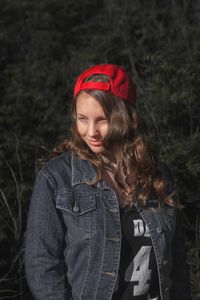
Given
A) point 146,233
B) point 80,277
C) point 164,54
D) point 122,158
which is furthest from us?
point 164,54

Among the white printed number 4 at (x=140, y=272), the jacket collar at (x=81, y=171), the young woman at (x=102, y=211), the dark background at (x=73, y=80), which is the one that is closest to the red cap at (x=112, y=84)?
the young woman at (x=102, y=211)

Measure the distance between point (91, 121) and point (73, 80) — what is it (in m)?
4.35

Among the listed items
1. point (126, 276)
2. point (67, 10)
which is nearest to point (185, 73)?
point (67, 10)

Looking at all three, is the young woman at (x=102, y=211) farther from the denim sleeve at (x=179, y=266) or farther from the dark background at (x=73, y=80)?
the dark background at (x=73, y=80)

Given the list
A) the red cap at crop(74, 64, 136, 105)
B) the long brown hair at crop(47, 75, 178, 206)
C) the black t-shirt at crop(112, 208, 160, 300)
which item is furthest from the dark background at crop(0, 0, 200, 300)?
the black t-shirt at crop(112, 208, 160, 300)

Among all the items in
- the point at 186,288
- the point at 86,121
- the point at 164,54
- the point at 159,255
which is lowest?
the point at 186,288

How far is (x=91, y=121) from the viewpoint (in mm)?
2131

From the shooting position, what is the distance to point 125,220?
2.18m

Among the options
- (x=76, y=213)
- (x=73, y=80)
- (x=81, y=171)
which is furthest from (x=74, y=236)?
(x=73, y=80)

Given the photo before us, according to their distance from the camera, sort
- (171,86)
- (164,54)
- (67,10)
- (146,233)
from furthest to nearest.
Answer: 1. (67,10)
2. (164,54)
3. (171,86)
4. (146,233)

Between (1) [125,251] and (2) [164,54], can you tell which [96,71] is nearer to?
(1) [125,251]

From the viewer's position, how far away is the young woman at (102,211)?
78.4 inches

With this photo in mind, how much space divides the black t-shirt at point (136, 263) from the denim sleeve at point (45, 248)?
242mm

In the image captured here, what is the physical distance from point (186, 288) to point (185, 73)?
294 cm
